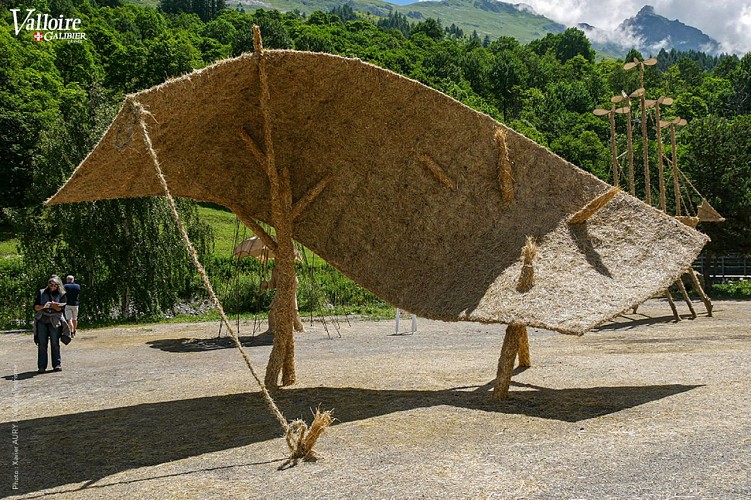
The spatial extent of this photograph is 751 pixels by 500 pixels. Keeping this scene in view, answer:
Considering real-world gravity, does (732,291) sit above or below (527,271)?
below

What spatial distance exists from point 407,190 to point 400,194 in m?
0.09

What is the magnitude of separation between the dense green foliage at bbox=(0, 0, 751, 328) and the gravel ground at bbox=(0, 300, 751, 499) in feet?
28.4

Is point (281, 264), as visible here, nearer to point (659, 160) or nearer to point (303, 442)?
point (303, 442)

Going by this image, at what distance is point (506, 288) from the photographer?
6.87m

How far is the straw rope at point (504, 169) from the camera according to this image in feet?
24.8

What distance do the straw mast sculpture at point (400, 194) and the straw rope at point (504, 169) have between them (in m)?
0.02

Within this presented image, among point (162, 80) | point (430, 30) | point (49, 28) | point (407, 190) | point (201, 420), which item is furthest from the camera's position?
point (430, 30)

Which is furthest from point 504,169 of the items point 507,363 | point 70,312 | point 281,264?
point 70,312

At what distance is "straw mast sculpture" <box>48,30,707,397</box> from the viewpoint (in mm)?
6836

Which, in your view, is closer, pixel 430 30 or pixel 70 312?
pixel 70 312

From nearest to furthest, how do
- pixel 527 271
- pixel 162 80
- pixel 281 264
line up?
pixel 527 271 → pixel 281 264 → pixel 162 80

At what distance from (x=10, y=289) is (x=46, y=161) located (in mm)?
4117

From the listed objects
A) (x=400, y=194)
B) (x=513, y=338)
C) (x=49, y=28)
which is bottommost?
(x=513, y=338)

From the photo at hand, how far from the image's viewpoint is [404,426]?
6059 millimetres
